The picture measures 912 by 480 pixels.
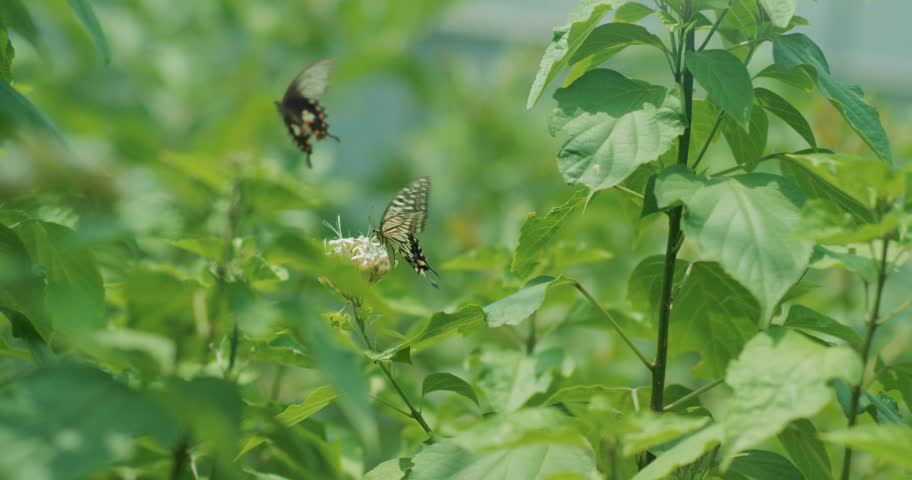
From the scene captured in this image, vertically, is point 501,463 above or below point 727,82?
below

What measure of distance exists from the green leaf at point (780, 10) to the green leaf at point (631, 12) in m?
0.13

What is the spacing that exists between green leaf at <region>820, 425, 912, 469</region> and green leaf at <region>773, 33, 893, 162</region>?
311mm

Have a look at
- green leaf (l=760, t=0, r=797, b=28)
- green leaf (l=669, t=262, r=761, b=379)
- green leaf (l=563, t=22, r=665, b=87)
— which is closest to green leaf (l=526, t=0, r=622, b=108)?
green leaf (l=563, t=22, r=665, b=87)

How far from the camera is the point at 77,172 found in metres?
1.17

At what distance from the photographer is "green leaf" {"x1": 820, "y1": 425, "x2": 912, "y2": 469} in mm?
613

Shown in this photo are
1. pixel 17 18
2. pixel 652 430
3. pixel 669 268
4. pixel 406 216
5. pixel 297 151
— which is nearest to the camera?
pixel 652 430

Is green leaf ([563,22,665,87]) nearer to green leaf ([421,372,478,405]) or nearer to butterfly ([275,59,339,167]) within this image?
green leaf ([421,372,478,405])

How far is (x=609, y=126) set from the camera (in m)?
0.85

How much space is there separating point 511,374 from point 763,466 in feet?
1.21

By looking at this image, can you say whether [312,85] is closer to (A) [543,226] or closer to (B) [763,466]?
(A) [543,226]

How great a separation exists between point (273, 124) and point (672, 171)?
1.92m

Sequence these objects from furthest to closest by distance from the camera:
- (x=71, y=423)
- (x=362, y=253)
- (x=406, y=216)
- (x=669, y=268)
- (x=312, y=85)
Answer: (x=312, y=85) → (x=406, y=216) → (x=362, y=253) → (x=669, y=268) → (x=71, y=423)

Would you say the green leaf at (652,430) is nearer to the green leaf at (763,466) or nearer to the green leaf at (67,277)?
the green leaf at (763,466)

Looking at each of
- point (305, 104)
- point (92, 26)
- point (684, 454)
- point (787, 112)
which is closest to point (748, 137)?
point (787, 112)
